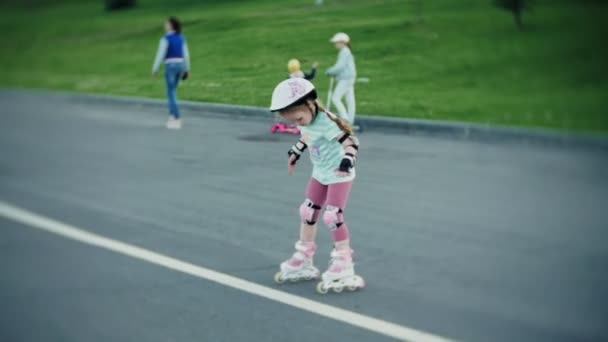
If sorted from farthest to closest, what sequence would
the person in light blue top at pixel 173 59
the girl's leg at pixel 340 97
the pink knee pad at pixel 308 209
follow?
1. the pink knee pad at pixel 308 209
2. the person in light blue top at pixel 173 59
3. the girl's leg at pixel 340 97

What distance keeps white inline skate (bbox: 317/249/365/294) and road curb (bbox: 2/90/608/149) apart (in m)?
0.78

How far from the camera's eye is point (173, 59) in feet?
13.3

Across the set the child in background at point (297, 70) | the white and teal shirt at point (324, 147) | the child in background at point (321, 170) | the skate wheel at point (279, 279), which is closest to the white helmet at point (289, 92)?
the child in background at point (321, 170)

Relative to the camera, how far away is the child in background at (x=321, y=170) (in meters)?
3.27

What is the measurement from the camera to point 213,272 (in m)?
5.11

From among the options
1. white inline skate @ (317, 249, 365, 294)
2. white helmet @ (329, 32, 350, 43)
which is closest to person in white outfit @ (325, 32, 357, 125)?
white helmet @ (329, 32, 350, 43)

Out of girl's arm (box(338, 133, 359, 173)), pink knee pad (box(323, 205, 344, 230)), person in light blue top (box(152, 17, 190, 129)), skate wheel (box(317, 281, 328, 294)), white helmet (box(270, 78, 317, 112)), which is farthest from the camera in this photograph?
skate wheel (box(317, 281, 328, 294))

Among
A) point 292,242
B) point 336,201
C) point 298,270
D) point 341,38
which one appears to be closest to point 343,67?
point 341,38

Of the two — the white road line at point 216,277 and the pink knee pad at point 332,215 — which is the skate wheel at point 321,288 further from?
the pink knee pad at point 332,215

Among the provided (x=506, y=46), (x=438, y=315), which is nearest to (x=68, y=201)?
(x=438, y=315)

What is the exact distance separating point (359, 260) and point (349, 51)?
7.39 feet

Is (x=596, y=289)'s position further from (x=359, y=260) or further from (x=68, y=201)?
(x=68, y=201)

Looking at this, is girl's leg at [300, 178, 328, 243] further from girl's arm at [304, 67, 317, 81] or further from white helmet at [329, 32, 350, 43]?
white helmet at [329, 32, 350, 43]

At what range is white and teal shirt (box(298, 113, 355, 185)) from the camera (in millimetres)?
3650
